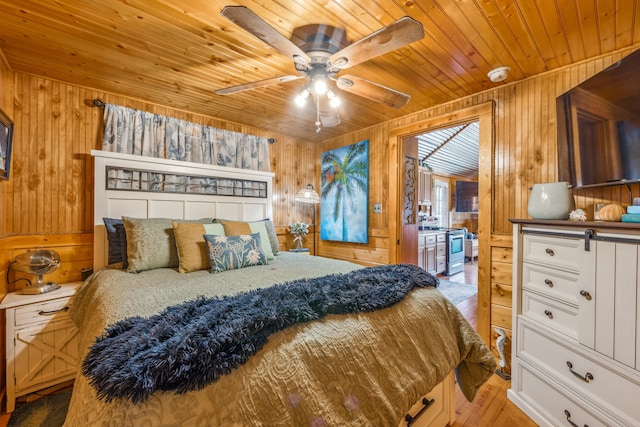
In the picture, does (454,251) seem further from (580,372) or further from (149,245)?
(149,245)

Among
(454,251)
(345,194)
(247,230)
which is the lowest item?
(454,251)

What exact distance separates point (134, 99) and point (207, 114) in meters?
0.70

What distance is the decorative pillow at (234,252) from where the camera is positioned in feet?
6.45

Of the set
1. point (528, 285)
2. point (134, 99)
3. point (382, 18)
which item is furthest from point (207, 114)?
point (528, 285)

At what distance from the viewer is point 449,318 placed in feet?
4.99

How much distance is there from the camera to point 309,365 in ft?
3.02

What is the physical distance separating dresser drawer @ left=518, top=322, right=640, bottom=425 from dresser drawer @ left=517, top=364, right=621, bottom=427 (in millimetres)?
79

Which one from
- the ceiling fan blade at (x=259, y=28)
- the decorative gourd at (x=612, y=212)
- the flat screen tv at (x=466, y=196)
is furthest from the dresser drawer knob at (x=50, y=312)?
the flat screen tv at (x=466, y=196)

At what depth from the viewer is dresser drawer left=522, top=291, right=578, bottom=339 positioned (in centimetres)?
161

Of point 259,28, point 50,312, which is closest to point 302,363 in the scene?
point 259,28

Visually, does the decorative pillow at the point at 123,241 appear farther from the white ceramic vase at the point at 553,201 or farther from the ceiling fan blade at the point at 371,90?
the white ceramic vase at the point at 553,201

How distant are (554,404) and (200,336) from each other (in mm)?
2153

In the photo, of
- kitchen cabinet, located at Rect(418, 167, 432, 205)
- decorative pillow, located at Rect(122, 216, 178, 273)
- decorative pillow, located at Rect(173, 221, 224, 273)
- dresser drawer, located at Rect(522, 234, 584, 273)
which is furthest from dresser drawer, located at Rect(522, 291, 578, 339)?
kitchen cabinet, located at Rect(418, 167, 432, 205)

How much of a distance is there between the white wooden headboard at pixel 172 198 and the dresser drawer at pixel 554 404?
2845 mm
